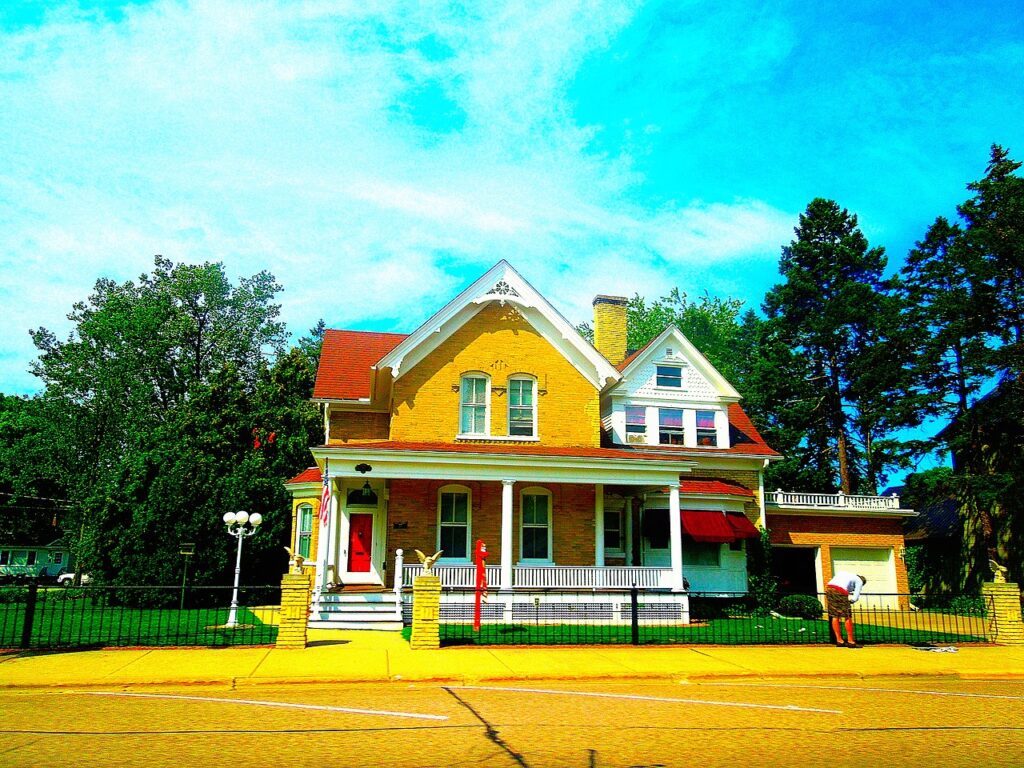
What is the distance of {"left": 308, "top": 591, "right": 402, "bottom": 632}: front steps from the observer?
20.0 m

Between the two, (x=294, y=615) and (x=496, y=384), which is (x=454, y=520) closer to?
(x=496, y=384)

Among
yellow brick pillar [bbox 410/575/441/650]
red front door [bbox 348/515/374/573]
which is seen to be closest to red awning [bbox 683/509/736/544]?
red front door [bbox 348/515/374/573]

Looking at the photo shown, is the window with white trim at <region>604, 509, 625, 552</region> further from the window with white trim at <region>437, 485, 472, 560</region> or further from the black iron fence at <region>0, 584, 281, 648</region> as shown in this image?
the black iron fence at <region>0, 584, 281, 648</region>

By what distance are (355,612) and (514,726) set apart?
1284cm

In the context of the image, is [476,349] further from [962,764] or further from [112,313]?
[112,313]

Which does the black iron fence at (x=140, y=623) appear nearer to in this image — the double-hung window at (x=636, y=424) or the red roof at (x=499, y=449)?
the red roof at (x=499, y=449)

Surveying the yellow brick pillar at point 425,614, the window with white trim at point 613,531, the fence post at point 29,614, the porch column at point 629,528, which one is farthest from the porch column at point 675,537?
the fence post at point 29,614

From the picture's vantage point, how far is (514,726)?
8.41m

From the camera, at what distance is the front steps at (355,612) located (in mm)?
19969

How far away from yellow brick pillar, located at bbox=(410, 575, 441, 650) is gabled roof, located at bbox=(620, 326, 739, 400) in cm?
1476

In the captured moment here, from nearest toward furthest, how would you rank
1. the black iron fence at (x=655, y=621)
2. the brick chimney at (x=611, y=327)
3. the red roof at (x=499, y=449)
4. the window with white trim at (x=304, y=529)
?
1. the black iron fence at (x=655, y=621)
2. the red roof at (x=499, y=449)
3. the window with white trim at (x=304, y=529)
4. the brick chimney at (x=611, y=327)

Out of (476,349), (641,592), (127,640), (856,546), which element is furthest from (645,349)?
(127,640)

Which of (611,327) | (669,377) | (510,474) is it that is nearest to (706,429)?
(669,377)

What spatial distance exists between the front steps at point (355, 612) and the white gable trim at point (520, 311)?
6.63 m
